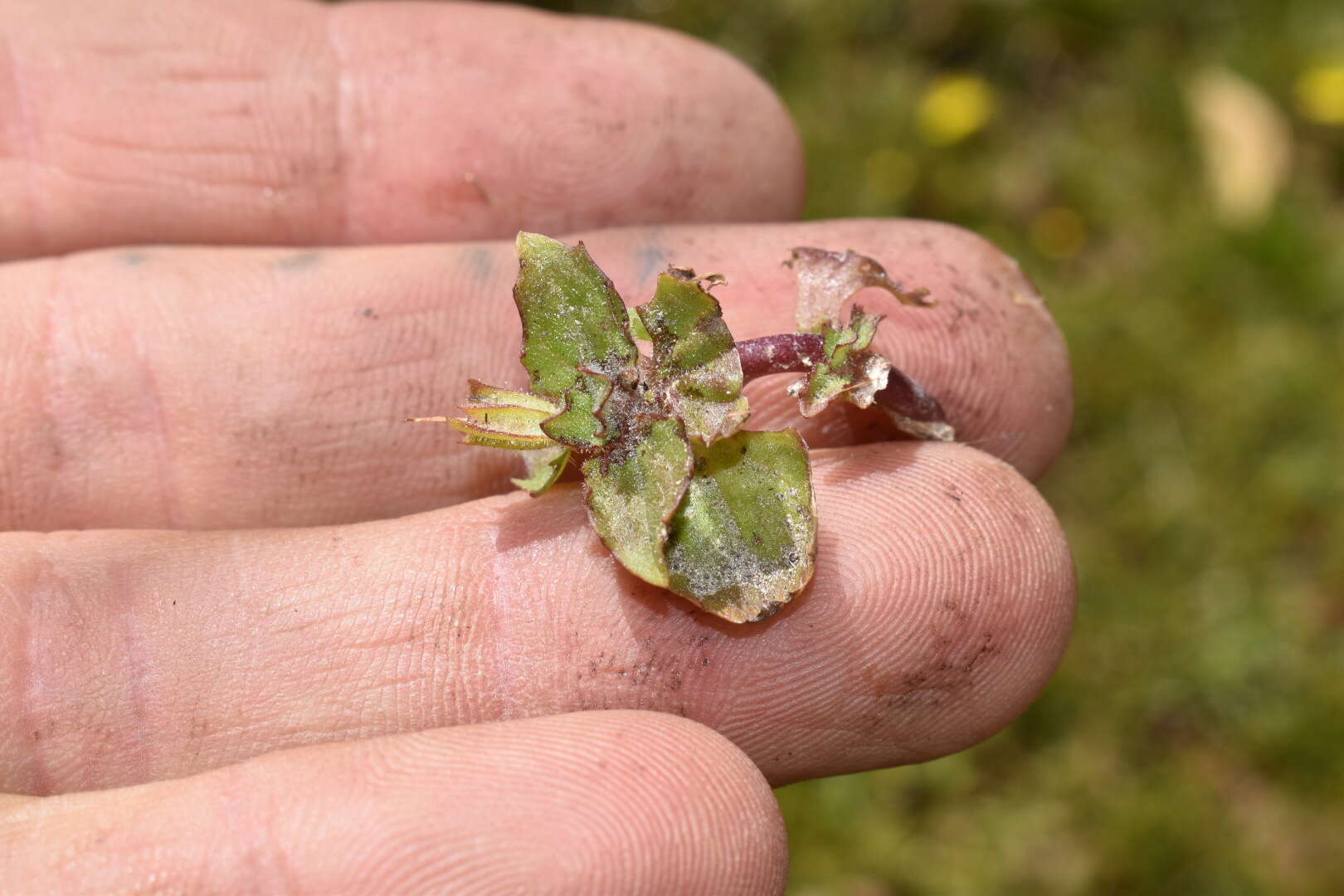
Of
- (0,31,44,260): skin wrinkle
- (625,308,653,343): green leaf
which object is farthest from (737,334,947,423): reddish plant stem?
(0,31,44,260): skin wrinkle

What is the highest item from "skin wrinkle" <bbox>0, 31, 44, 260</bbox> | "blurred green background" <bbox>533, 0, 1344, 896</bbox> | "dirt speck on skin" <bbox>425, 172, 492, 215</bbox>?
"skin wrinkle" <bbox>0, 31, 44, 260</bbox>

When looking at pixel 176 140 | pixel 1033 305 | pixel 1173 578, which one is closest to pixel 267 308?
pixel 176 140

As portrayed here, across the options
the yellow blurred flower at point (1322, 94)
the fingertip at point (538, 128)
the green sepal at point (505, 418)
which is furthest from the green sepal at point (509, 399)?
the yellow blurred flower at point (1322, 94)

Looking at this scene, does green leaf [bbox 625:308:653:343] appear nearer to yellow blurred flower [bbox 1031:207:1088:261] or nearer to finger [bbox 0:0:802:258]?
finger [bbox 0:0:802:258]

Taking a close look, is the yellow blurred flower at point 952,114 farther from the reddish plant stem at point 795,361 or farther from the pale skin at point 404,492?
the reddish plant stem at point 795,361

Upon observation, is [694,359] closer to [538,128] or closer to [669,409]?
[669,409]

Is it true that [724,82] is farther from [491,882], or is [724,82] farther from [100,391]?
[491,882]
